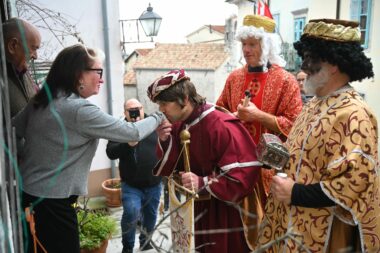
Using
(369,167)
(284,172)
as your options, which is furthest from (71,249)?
(369,167)

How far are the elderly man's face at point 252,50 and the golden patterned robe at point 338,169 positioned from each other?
0.82m

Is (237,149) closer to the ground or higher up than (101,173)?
higher up

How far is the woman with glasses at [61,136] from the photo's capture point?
68.7 inches

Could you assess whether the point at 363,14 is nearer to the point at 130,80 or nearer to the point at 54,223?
the point at 54,223

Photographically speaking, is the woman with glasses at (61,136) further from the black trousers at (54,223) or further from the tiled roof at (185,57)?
the tiled roof at (185,57)

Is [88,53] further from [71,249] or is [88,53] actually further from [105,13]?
[105,13]

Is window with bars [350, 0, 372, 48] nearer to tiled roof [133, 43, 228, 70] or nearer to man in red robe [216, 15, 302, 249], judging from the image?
man in red robe [216, 15, 302, 249]

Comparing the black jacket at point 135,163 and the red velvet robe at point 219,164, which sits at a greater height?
the red velvet robe at point 219,164

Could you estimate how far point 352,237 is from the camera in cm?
168

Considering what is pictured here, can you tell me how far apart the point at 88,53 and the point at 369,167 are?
55.2 inches

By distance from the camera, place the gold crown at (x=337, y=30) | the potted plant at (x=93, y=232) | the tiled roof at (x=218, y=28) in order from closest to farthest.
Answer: the gold crown at (x=337, y=30), the potted plant at (x=93, y=232), the tiled roof at (x=218, y=28)

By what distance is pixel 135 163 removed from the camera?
3482 mm

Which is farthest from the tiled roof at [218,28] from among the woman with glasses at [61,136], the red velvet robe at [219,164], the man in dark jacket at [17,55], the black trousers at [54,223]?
the black trousers at [54,223]

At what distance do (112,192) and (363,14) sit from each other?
7848mm
